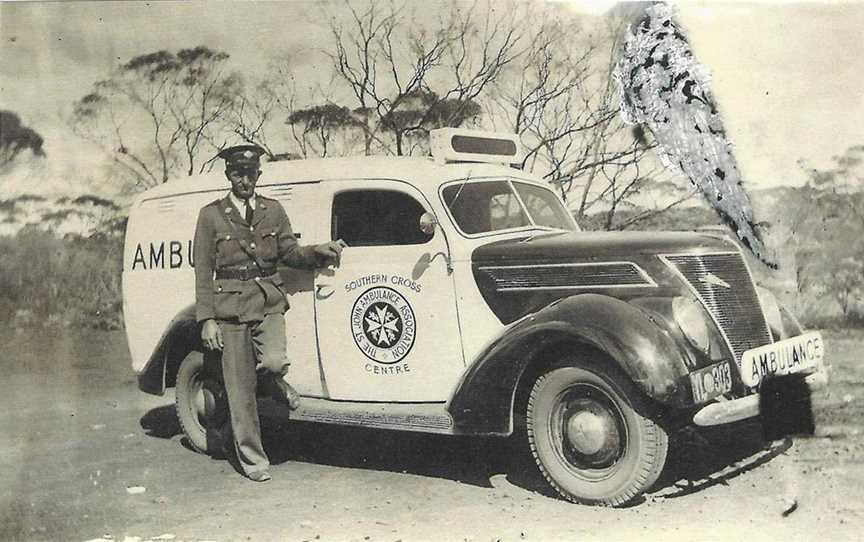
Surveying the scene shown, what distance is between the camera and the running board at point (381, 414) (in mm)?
3875

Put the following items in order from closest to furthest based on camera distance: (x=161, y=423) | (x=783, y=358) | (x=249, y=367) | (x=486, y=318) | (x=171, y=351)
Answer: (x=783, y=358) < (x=486, y=318) < (x=249, y=367) < (x=171, y=351) < (x=161, y=423)

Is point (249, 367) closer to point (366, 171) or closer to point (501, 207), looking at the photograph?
point (366, 171)

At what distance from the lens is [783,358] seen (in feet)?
11.9

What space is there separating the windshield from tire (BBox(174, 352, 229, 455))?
5.74 ft

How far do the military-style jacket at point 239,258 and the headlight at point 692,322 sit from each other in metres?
1.86

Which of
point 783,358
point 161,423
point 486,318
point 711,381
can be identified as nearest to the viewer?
point 711,381

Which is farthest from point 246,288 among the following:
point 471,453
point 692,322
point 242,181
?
point 692,322

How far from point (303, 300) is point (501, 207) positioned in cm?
118

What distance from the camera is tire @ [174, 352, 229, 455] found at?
4.63 metres

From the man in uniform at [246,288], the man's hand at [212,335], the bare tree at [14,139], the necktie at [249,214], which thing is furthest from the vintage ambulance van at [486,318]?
the bare tree at [14,139]

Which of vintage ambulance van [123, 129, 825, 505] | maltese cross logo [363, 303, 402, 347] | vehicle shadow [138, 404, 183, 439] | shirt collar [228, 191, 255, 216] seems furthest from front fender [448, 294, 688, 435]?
vehicle shadow [138, 404, 183, 439]

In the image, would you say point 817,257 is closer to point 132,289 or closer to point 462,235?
point 462,235

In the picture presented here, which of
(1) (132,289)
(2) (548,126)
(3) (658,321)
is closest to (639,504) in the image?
(3) (658,321)

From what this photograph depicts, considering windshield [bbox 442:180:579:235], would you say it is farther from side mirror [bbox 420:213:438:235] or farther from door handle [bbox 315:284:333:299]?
door handle [bbox 315:284:333:299]
